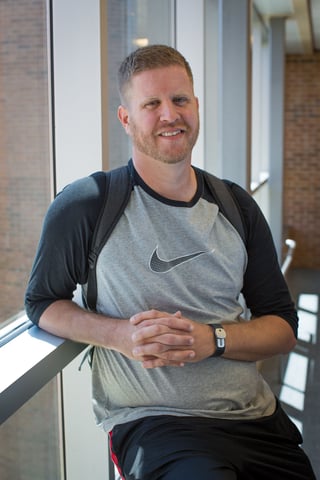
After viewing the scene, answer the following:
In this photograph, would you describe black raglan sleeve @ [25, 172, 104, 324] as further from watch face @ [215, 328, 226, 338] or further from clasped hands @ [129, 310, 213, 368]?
watch face @ [215, 328, 226, 338]

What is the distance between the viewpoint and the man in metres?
1.63

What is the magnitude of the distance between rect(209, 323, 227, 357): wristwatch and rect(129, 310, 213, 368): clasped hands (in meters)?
0.07

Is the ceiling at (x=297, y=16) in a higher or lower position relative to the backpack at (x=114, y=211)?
higher

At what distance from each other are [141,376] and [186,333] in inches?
7.4

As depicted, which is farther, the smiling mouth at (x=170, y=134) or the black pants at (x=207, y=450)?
the smiling mouth at (x=170, y=134)

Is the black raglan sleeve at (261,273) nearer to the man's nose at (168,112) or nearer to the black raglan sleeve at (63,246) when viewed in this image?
the man's nose at (168,112)

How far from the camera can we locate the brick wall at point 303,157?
10820 mm

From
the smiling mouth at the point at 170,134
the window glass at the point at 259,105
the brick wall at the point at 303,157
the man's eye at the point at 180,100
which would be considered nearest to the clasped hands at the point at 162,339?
the smiling mouth at the point at 170,134

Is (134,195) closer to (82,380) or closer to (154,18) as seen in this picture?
(82,380)

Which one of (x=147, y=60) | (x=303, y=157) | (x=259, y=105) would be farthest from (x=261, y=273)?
(x=303, y=157)

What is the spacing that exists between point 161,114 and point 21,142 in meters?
0.46

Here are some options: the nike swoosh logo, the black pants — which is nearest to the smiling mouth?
the nike swoosh logo

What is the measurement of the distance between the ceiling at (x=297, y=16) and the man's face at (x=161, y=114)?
5.51m

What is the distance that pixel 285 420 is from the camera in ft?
6.15
